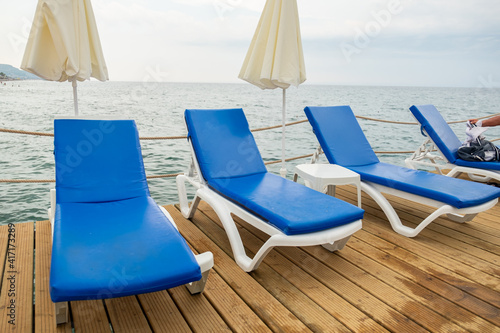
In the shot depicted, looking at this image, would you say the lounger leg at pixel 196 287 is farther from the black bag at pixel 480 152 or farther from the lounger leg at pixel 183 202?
the black bag at pixel 480 152

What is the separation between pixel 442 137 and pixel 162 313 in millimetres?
3619

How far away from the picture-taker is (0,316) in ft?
5.48

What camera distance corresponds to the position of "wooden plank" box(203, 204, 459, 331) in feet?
5.66

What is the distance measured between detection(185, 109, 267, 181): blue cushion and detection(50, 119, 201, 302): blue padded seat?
1.61 ft

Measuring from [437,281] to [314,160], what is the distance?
170cm

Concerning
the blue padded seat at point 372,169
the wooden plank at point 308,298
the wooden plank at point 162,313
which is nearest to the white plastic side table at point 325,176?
the blue padded seat at point 372,169

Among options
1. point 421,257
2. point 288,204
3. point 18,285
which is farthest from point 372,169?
point 18,285

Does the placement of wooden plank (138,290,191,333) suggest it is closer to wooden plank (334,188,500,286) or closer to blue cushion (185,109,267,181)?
blue cushion (185,109,267,181)

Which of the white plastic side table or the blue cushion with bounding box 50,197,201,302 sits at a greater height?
the white plastic side table

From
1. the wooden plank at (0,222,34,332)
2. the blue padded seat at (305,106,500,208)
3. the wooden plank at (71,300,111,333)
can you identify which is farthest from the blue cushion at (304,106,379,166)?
the wooden plank at (0,222,34,332)

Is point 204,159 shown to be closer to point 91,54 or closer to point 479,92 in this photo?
point 91,54

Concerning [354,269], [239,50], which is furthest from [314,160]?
[239,50]

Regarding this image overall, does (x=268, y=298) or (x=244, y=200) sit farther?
(x=244, y=200)

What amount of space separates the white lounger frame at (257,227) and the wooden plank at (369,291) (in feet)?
0.53
